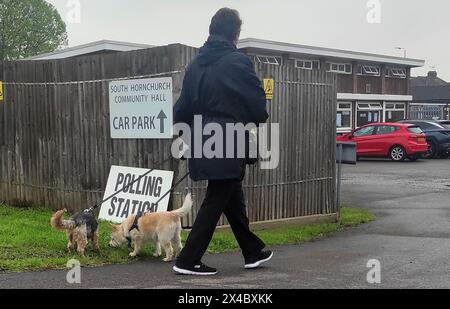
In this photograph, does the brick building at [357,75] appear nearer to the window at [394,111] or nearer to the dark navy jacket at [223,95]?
the window at [394,111]

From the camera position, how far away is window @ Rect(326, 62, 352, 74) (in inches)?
1400

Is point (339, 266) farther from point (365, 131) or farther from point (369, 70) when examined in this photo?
point (369, 70)

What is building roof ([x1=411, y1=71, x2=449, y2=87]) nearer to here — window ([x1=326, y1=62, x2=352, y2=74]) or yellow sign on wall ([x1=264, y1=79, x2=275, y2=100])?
window ([x1=326, y1=62, x2=352, y2=74])

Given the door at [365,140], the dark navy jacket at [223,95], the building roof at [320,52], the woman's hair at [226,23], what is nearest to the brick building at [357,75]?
the building roof at [320,52]

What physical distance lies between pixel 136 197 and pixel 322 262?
10.2 feet

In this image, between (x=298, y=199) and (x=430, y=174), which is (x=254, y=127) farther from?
(x=430, y=174)

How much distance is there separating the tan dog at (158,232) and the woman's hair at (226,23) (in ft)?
6.02

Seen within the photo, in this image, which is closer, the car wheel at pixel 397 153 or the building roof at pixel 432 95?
the car wheel at pixel 397 153

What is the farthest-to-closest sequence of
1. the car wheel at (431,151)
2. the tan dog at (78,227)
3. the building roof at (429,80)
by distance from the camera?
the building roof at (429,80), the car wheel at (431,151), the tan dog at (78,227)

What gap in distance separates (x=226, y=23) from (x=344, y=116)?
30767 mm

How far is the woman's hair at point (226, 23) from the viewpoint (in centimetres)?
557

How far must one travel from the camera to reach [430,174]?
18562 mm

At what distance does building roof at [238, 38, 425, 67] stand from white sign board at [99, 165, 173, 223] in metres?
22.0

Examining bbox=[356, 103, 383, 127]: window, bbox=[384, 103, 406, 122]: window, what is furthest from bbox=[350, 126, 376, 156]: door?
bbox=[384, 103, 406, 122]: window
